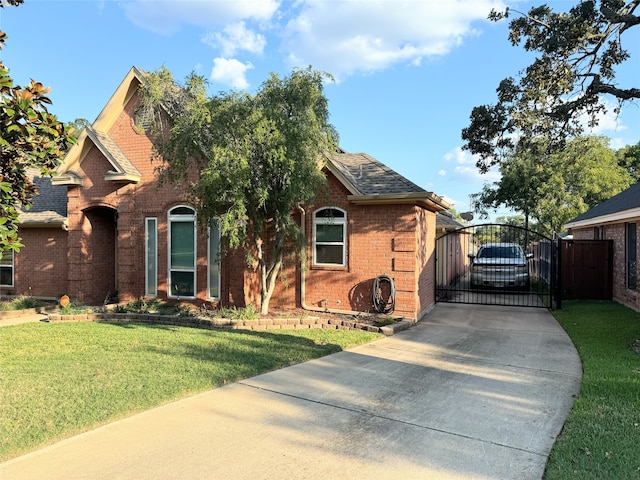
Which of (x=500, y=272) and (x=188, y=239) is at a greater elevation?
(x=188, y=239)

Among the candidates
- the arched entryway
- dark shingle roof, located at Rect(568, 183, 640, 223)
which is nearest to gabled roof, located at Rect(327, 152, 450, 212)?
dark shingle roof, located at Rect(568, 183, 640, 223)

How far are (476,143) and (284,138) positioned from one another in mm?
5955

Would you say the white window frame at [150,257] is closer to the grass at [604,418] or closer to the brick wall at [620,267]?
the grass at [604,418]

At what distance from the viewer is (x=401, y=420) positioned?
15.7 feet

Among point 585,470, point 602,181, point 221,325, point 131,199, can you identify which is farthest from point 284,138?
point 602,181

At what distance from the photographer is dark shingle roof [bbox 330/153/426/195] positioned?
36.1ft

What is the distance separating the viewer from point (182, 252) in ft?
40.9

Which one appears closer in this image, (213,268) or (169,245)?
(213,268)

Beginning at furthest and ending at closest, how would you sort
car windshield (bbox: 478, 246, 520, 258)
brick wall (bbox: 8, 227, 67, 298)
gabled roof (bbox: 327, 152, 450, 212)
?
car windshield (bbox: 478, 246, 520, 258) < brick wall (bbox: 8, 227, 67, 298) < gabled roof (bbox: 327, 152, 450, 212)

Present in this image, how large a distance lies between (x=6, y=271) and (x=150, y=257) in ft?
21.3

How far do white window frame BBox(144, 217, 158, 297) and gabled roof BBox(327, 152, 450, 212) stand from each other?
18.1 ft

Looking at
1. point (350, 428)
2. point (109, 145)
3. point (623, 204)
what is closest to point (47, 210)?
point (109, 145)

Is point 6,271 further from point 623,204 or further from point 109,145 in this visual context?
point 623,204

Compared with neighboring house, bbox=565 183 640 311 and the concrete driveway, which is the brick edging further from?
neighboring house, bbox=565 183 640 311
